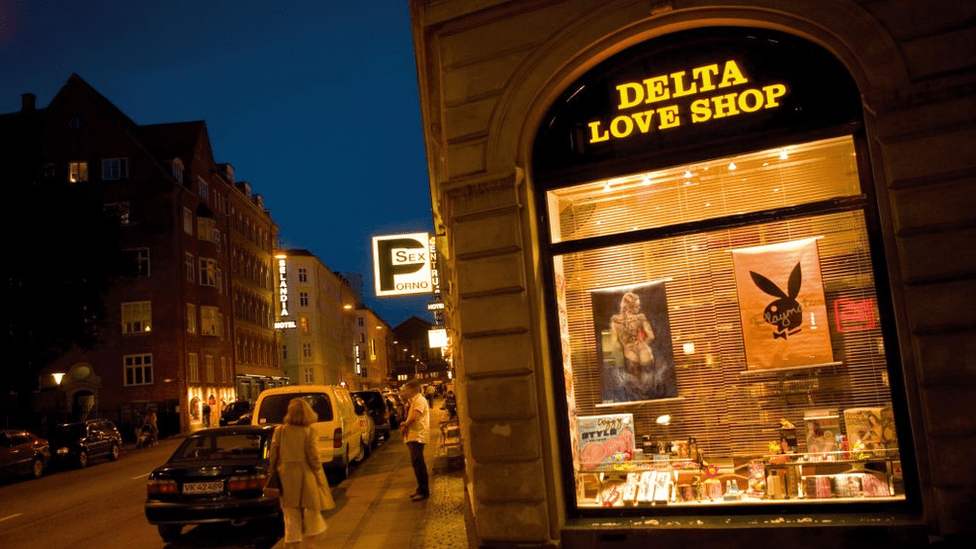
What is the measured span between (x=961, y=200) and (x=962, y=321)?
0.98 m

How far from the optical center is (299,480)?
7.97 m

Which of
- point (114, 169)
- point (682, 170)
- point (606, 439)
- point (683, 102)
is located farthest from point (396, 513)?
point (114, 169)

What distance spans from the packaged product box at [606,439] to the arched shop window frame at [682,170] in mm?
23

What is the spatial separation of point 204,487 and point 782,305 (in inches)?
293

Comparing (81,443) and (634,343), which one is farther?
(81,443)

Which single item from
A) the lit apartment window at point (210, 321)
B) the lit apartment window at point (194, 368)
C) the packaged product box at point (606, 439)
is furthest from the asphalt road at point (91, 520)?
the lit apartment window at point (210, 321)

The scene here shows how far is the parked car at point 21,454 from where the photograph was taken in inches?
854

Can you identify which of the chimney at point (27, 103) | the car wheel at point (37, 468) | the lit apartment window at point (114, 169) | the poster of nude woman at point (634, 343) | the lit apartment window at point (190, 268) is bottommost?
the car wheel at point (37, 468)

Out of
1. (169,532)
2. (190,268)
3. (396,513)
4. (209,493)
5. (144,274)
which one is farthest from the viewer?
(190,268)

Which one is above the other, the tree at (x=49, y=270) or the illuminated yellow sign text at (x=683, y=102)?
the tree at (x=49, y=270)

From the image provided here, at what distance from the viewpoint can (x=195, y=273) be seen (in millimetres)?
48594

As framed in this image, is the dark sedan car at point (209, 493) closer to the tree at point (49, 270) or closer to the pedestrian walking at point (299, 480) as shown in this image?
the pedestrian walking at point (299, 480)

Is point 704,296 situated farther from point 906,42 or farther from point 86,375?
point 86,375

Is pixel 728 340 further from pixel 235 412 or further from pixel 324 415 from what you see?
pixel 235 412
